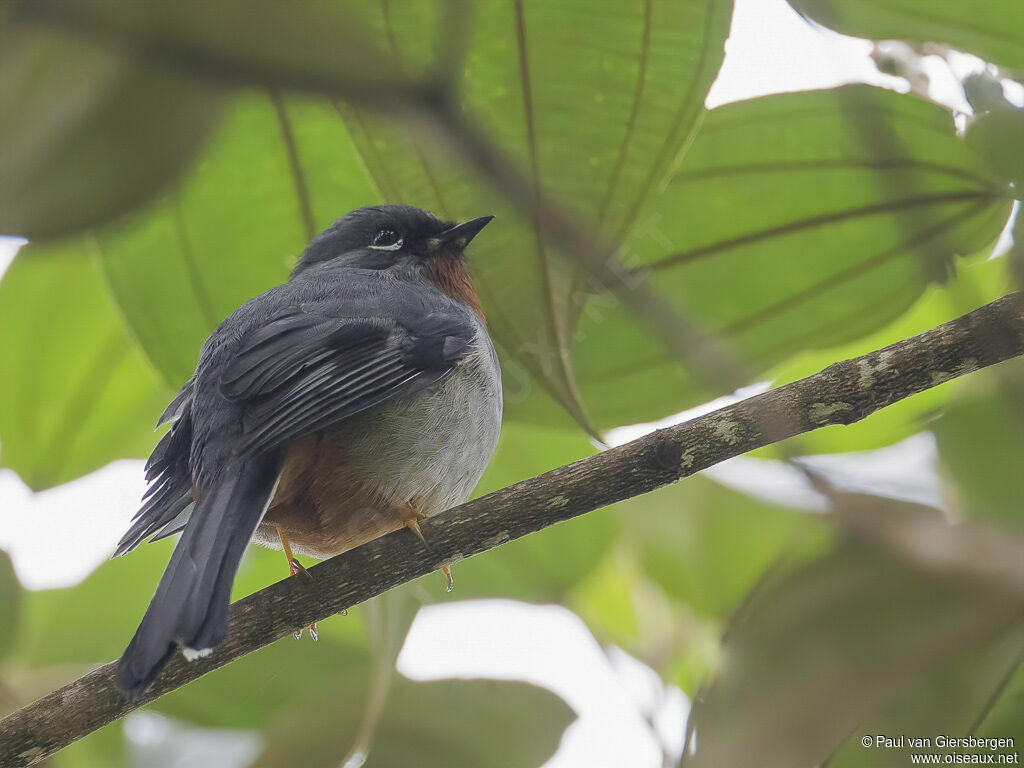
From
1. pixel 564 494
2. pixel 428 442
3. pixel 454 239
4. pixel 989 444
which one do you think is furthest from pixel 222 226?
pixel 989 444

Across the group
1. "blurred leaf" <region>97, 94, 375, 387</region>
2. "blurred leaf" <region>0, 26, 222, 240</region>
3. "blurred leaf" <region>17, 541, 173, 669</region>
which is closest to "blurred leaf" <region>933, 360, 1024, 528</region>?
"blurred leaf" <region>97, 94, 375, 387</region>

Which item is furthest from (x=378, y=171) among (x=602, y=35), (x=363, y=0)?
(x=602, y=35)

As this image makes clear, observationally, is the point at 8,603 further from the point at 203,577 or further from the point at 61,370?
the point at 203,577

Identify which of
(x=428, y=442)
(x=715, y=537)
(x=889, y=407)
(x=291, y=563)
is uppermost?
(x=428, y=442)

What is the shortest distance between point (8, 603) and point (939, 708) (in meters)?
2.18

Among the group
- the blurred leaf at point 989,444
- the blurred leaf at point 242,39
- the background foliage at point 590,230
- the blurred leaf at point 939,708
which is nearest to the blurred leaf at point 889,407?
the background foliage at point 590,230

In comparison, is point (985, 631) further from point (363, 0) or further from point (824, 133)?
point (363, 0)

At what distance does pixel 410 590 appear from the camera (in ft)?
8.89

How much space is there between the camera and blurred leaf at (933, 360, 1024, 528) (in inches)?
85.2

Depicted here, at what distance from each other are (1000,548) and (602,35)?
1251 mm

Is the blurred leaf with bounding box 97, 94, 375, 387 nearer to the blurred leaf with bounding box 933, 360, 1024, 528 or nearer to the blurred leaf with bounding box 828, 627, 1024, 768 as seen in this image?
the blurred leaf with bounding box 933, 360, 1024, 528

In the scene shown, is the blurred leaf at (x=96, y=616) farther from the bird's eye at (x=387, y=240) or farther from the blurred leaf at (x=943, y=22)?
the blurred leaf at (x=943, y=22)

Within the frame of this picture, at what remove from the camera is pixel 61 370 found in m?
2.71

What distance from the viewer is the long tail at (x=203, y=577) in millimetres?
1719
